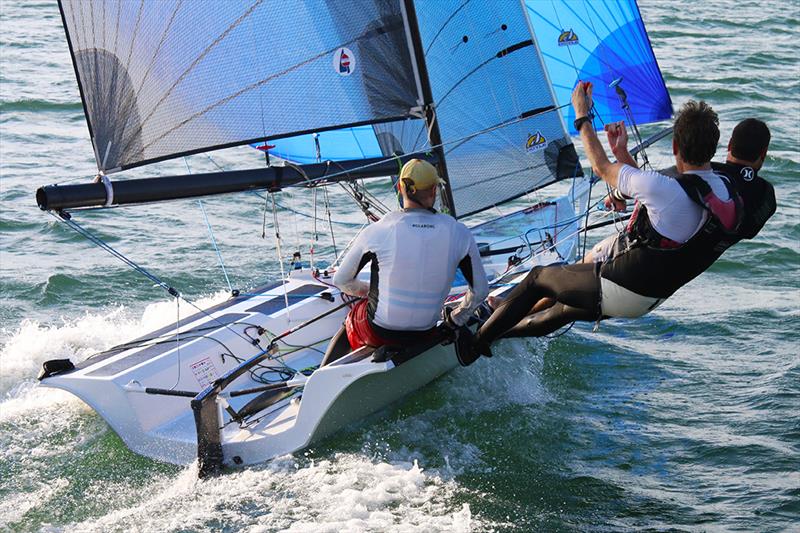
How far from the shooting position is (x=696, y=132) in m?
4.04

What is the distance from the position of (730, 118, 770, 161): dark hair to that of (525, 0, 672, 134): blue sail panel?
2.79m

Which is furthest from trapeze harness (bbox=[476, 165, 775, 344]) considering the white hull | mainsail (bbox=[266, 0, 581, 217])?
mainsail (bbox=[266, 0, 581, 217])

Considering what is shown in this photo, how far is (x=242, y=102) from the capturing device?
17.2 ft

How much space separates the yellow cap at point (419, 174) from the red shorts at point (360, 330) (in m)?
0.69

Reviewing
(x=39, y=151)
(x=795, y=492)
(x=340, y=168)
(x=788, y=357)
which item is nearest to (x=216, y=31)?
(x=340, y=168)

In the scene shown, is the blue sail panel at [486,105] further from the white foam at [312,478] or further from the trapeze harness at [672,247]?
the trapeze harness at [672,247]

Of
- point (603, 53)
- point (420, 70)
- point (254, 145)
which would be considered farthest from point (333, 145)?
point (603, 53)

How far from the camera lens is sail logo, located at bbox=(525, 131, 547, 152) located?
6840 mm

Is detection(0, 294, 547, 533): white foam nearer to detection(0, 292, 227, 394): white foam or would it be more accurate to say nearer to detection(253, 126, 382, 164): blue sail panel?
detection(0, 292, 227, 394): white foam

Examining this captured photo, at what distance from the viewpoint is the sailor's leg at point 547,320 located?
15.0ft

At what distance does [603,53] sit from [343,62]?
7.95 feet

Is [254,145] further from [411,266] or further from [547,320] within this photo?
[547,320]

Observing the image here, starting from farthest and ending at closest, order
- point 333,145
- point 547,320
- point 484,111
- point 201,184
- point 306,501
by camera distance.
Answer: point 333,145
point 484,111
point 201,184
point 547,320
point 306,501

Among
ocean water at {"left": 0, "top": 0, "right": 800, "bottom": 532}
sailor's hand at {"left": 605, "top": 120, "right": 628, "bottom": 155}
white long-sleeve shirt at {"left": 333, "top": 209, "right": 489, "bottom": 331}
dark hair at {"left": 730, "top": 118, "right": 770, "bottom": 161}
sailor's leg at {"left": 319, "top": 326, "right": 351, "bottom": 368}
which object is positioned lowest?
ocean water at {"left": 0, "top": 0, "right": 800, "bottom": 532}
